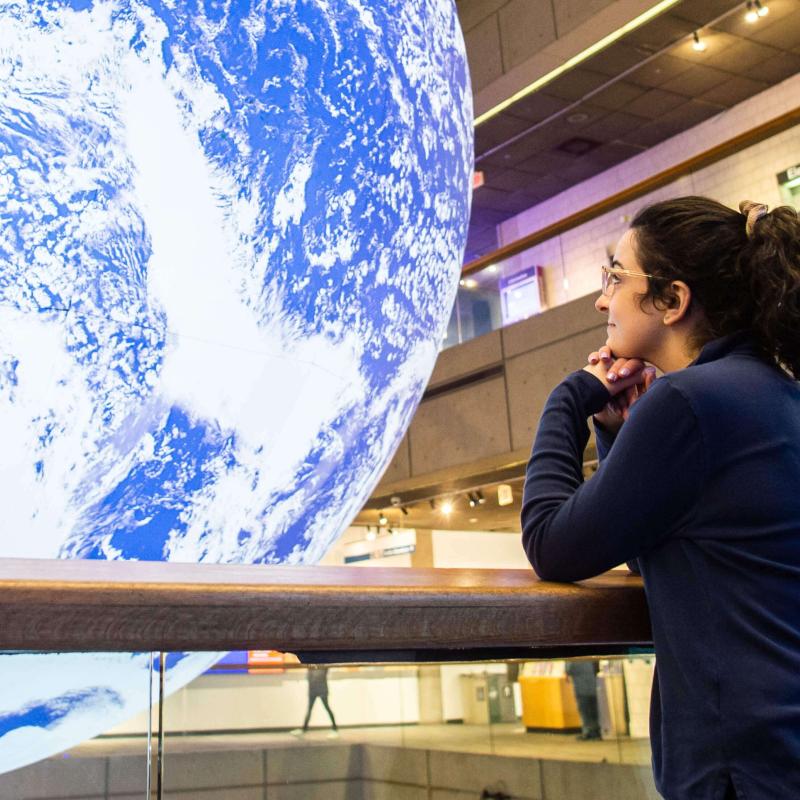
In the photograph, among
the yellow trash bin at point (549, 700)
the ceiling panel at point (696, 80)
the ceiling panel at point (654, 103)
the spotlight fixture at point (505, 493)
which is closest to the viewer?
the yellow trash bin at point (549, 700)

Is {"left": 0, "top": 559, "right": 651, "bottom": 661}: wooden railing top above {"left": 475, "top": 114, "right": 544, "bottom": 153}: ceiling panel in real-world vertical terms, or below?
below

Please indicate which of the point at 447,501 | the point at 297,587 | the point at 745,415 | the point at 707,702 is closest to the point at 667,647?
the point at 707,702

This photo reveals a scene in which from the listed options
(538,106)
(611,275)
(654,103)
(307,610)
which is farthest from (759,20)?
(307,610)

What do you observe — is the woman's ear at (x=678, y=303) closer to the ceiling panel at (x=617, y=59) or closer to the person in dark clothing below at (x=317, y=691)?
the person in dark clothing below at (x=317, y=691)

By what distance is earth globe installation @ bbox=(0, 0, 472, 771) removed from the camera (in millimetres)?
1329

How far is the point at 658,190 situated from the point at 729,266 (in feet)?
22.9

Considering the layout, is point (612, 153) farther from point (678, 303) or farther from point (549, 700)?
point (678, 303)

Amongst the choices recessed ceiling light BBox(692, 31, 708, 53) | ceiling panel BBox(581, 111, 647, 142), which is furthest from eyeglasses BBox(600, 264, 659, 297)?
ceiling panel BBox(581, 111, 647, 142)

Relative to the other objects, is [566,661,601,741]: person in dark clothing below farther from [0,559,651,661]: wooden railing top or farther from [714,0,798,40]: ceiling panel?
[714,0,798,40]: ceiling panel

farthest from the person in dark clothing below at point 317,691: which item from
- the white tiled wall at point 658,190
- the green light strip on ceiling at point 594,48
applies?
the green light strip on ceiling at point 594,48

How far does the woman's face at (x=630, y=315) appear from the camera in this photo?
130 cm

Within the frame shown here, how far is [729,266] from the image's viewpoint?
127 cm

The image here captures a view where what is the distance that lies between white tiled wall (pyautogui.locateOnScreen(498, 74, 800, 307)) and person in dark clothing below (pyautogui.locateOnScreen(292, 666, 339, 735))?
11.2 feet

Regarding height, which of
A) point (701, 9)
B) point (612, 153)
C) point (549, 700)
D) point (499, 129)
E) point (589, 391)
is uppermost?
point (612, 153)
